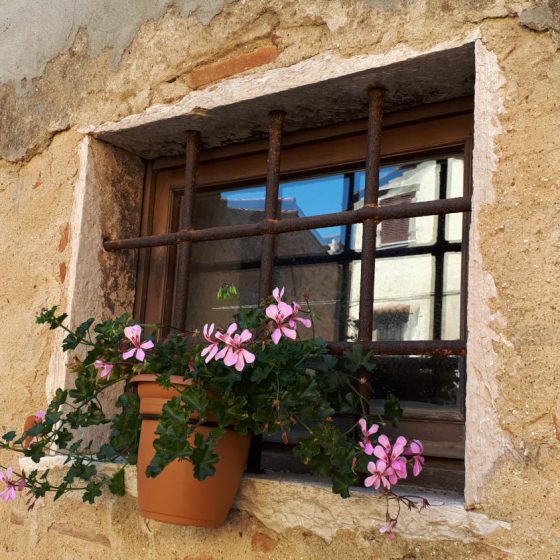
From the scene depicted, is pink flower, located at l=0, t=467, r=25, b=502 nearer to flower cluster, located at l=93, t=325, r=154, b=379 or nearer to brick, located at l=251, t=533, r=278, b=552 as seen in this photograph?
flower cluster, located at l=93, t=325, r=154, b=379

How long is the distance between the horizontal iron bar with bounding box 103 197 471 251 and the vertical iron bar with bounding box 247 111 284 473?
1.3 inches

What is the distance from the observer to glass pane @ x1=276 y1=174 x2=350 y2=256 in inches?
86.4

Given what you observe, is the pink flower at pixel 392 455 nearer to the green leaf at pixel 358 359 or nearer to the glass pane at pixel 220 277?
the green leaf at pixel 358 359

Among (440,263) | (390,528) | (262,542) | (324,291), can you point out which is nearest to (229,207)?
(324,291)

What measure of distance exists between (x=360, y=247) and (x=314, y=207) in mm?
193

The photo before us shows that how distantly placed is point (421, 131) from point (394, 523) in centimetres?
100

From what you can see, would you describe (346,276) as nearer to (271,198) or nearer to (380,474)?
(271,198)

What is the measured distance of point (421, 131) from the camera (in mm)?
2043

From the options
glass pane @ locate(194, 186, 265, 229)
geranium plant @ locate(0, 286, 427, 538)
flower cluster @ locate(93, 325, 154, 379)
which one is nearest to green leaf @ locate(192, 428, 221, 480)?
geranium plant @ locate(0, 286, 427, 538)

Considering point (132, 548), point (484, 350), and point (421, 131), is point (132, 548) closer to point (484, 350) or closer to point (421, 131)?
point (484, 350)

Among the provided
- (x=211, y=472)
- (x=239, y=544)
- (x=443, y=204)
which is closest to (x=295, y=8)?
(x=443, y=204)

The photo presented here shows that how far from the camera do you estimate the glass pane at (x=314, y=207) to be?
2.19m

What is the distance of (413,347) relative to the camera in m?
1.74

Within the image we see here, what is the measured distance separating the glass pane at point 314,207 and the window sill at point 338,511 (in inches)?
25.2
